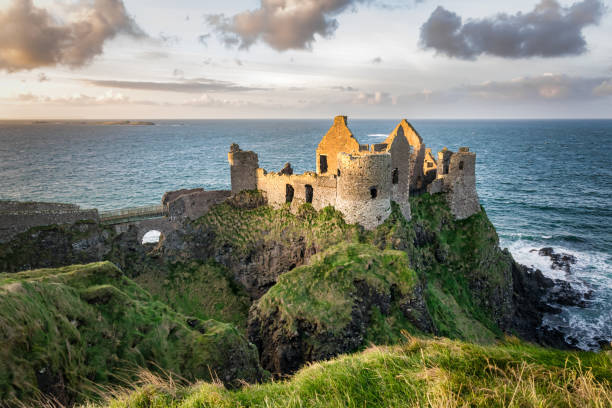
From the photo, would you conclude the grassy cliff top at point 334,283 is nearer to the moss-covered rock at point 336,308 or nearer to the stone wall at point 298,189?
the moss-covered rock at point 336,308

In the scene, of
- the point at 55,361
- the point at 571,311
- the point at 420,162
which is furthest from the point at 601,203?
the point at 55,361

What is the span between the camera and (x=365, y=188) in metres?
26.7

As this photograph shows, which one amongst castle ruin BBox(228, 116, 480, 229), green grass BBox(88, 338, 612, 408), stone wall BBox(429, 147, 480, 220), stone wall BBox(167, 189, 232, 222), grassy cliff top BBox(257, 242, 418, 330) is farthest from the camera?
stone wall BBox(429, 147, 480, 220)

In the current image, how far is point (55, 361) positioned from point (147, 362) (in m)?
3.08

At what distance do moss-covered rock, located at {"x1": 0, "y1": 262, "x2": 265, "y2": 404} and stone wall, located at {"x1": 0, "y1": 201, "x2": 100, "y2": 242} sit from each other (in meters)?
16.5

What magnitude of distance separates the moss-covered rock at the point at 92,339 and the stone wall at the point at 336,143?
21.4m

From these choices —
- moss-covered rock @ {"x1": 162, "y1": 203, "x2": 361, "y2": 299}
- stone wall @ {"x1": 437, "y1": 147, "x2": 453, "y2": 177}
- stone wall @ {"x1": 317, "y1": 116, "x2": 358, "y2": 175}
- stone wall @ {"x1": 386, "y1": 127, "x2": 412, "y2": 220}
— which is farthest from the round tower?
stone wall @ {"x1": 437, "y1": 147, "x2": 453, "y2": 177}

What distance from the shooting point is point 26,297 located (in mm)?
9234

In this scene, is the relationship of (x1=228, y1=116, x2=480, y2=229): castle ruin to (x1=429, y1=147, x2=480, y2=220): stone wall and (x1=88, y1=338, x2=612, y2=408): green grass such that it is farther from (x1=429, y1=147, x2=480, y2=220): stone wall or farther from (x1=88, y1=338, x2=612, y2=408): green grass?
(x1=88, y1=338, x2=612, y2=408): green grass

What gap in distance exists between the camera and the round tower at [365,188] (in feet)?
86.0

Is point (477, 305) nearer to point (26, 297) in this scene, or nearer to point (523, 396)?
point (523, 396)

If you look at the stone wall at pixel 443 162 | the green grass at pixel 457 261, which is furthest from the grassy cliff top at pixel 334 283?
the stone wall at pixel 443 162

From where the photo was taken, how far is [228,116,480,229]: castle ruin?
26719 mm

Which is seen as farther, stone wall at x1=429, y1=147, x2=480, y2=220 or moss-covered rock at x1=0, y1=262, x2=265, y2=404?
stone wall at x1=429, y1=147, x2=480, y2=220
